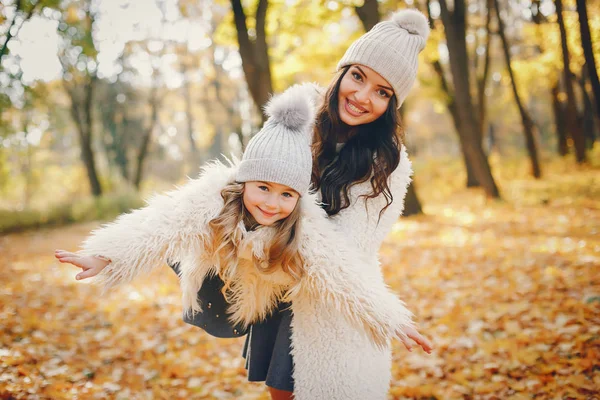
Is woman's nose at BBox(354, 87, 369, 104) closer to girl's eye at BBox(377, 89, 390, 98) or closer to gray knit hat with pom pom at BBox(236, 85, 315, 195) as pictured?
girl's eye at BBox(377, 89, 390, 98)

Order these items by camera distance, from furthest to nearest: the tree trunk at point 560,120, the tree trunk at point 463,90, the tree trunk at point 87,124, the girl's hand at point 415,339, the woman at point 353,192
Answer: the tree trunk at point 87,124
the tree trunk at point 560,120
the tree trunk at point 463,90
the woman at point 353,192
the girl's hand at point 415,339

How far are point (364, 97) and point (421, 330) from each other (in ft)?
10.3

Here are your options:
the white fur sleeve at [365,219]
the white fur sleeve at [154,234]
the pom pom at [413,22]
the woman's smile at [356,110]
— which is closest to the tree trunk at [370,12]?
the pom pom at [413,22]

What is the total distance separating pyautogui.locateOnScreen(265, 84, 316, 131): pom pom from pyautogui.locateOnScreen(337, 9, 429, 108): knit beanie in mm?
446

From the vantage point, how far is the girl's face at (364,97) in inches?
82.6

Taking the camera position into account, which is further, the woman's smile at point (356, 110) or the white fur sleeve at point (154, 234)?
the woman's smile at point (356, 110)

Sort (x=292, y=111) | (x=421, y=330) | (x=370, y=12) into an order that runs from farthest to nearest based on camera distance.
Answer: (x=370, y=12) → (x=421, y=330) → (x=292, y=111)

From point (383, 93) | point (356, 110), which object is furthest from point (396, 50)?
point (356, 110)

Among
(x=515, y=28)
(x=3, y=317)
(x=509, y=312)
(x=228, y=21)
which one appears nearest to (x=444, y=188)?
(x=515, y=28)

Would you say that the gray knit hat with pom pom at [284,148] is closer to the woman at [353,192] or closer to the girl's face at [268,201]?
the girl's face at [268,201]

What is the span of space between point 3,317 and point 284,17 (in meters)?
7.84

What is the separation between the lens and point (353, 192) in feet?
6.53

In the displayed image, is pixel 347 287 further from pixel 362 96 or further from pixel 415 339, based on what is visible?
pixel 362 96

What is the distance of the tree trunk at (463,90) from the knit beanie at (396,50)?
8.14 meters
